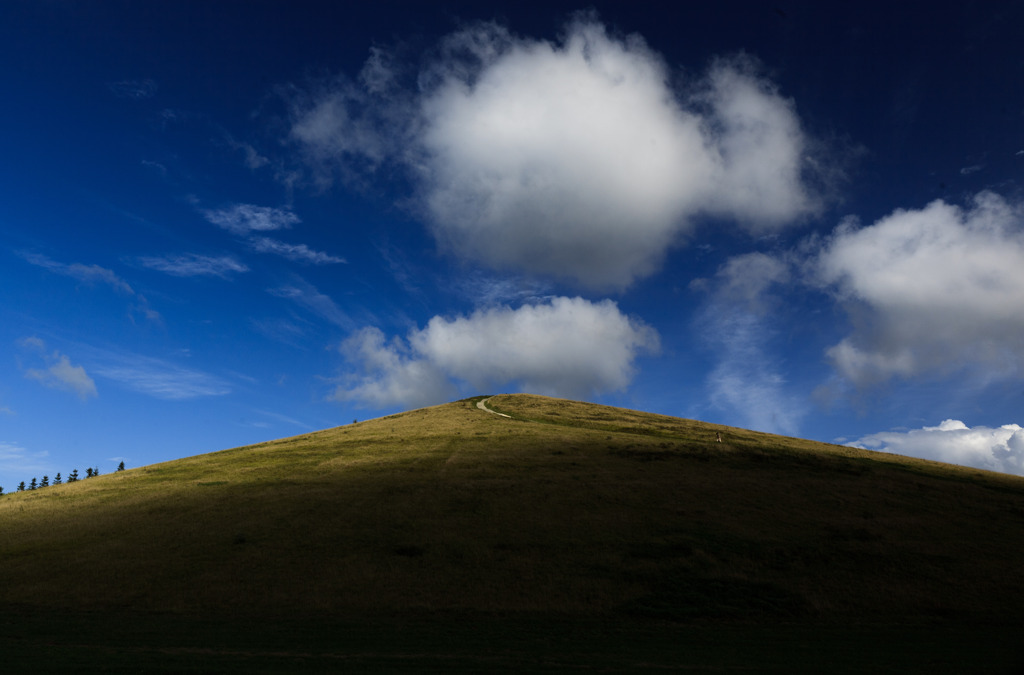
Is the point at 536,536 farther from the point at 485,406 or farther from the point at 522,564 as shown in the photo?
the point at 485,406

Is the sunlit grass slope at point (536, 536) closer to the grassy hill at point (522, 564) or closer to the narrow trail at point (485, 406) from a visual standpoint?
the grassy hill at point (522, 564)

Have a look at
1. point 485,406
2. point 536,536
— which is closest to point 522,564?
point 536,536

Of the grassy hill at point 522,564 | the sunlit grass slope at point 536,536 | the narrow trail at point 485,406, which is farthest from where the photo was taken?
the narrow trail at point 485,406

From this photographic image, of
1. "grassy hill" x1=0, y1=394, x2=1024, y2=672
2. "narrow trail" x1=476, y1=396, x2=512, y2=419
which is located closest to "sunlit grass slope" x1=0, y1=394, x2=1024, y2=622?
"grassy hill" x1=0, y1=394, x2=1024, y2=672

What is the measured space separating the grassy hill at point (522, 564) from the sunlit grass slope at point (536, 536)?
0.73 feet

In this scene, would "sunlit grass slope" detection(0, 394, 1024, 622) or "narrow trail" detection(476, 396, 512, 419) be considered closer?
"sunlit grass slope" detection(0, 394, 1024, 622)

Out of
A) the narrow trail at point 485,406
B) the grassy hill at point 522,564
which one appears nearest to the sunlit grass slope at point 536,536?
the grassy hill at point 522,564

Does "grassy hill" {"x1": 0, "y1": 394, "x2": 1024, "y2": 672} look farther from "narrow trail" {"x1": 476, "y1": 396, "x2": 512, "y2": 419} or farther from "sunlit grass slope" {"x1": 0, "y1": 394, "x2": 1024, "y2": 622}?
"narrow trail" {"x1": 476, "y1": 396, "x2": 512, "y2": 419}

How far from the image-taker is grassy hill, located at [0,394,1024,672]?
23.4 metres

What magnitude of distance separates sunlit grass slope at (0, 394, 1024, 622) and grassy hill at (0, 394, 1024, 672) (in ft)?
0.73

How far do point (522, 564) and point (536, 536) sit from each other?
4608 millimetres

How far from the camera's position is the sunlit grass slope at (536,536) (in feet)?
101

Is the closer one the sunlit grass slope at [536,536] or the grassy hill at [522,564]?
the grassy hill at [522,564]

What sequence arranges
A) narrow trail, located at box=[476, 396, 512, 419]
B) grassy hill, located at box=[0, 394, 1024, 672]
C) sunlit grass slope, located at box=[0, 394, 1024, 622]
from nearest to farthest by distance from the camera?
grassy hill, located at box=[0, 394, 1024, 672], sunlit grass slope, located at box=[0, 394, 1024, 622], narrow trail, located at box=[476, 396, 512, 419]
